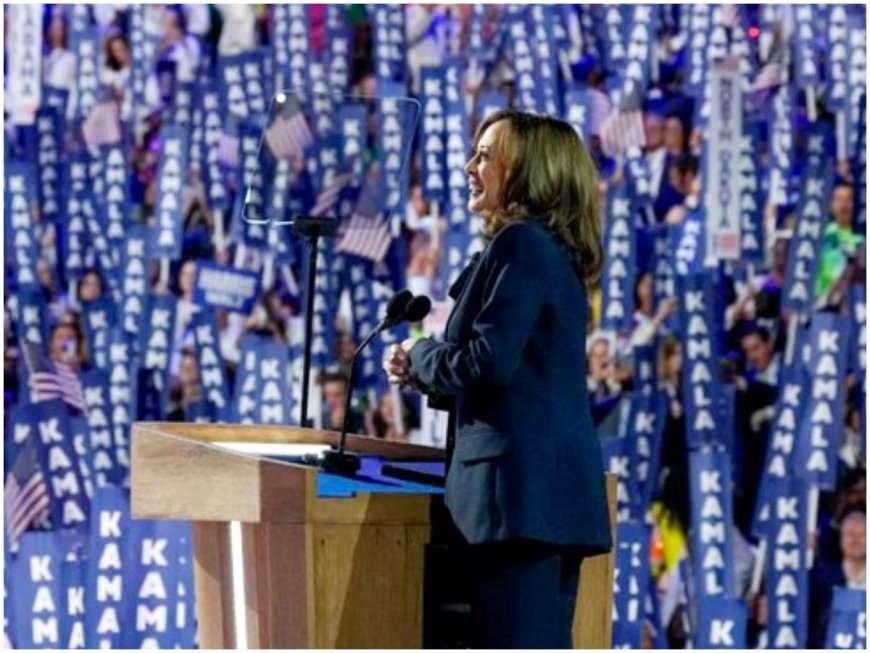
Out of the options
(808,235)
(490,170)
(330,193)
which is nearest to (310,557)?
(490,170)

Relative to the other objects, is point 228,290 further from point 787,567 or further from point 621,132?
point 787,567

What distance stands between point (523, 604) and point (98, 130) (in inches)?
109

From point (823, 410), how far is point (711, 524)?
396 millimetres

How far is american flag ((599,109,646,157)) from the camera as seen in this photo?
485cm

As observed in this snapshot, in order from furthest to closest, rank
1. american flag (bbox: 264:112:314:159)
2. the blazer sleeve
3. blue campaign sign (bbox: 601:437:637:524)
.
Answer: blue campaign sign (bbox: 601:437:637:524) < american flag (bbox: 264:112:314:159) < the blazer sleeve

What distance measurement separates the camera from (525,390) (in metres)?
2.34

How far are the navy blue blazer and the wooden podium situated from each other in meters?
0.11

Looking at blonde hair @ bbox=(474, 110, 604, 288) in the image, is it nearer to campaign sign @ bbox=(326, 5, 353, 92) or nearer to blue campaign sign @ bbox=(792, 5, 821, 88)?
campaign sign @ bbox=(326, 5, 353, 92)

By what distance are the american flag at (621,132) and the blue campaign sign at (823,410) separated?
2.07 ft

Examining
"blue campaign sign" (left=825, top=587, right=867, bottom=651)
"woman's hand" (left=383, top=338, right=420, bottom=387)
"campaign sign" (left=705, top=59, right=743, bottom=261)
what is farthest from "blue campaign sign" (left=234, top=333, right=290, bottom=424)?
"woman's hand" (left=383, top=338, right=420, bottom=387)

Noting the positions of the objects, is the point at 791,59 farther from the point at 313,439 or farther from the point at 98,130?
the point at 313,439

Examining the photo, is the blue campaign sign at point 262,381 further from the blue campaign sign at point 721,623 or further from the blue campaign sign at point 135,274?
the blue campaign sign at point 721,623

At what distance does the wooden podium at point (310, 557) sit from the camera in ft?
7.77

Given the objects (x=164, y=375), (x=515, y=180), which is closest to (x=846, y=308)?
(x=164, y=375)
